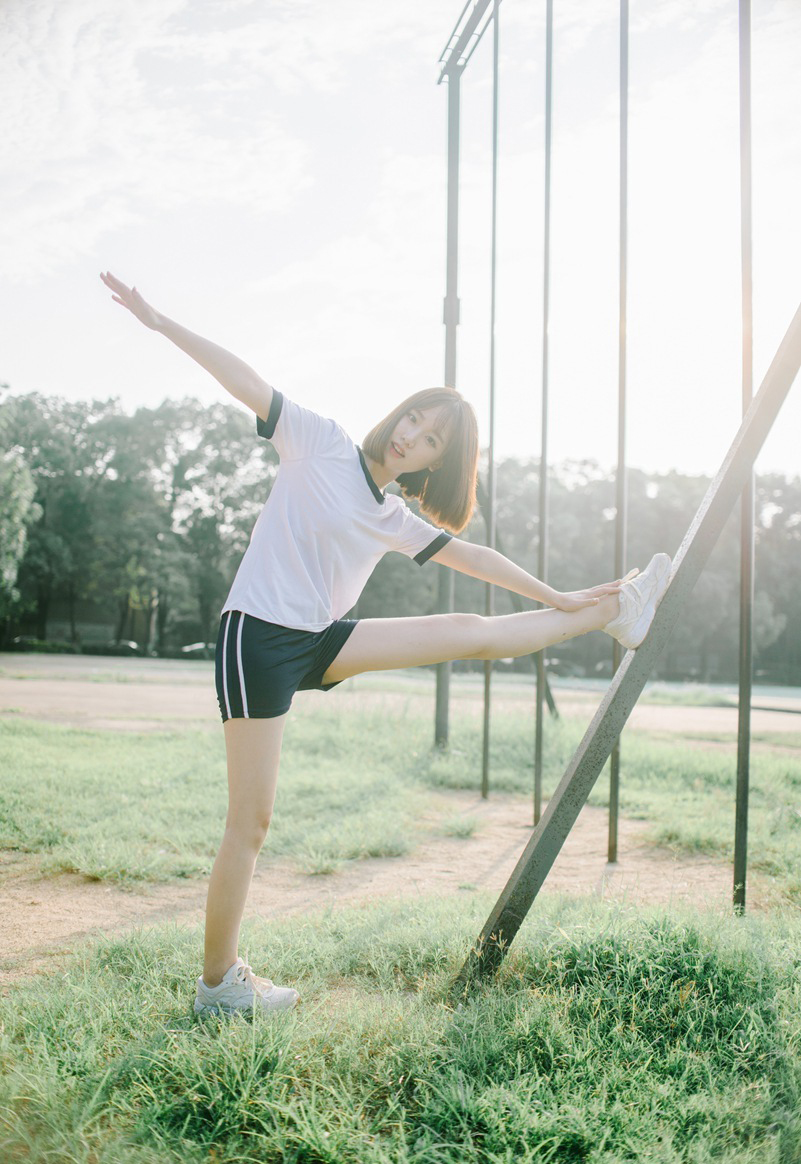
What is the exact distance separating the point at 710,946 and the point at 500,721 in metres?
5.96

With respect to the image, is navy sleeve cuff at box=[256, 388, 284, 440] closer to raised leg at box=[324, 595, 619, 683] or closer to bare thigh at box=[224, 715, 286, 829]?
raised leg at box=[324, 595, 619, 683]

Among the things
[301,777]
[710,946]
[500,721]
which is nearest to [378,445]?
[710,946]

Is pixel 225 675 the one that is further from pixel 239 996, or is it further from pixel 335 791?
pixel 335 791

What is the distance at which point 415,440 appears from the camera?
264 cm

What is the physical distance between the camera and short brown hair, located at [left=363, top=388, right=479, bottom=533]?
266 centimetres

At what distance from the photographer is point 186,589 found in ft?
110

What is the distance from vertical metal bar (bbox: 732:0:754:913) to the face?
1.18m

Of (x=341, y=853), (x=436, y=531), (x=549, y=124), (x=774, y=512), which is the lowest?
(x=341, y=853)

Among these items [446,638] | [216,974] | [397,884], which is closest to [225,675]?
[446,638]

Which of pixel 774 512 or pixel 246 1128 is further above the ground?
pixel 774 512

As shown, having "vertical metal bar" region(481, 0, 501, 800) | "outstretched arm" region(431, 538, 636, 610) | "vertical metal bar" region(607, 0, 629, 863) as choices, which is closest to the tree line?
"vertical metal bar" region(481, 0, 501, 800)

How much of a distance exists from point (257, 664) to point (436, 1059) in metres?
1.03

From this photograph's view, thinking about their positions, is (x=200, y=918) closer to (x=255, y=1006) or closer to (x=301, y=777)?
(x=255, y=1006)

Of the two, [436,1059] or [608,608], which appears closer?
[436,1059]
